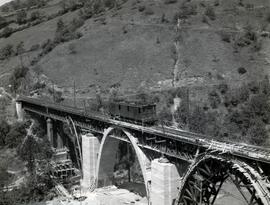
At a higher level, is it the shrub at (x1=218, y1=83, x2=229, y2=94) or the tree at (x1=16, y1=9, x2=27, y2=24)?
the tree at (x1=16, y1=9, x2=27, y2=24)

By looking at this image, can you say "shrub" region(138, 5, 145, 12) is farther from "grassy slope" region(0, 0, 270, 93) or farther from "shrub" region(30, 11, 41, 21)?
"shrub" region(30, 11, 41, 21)

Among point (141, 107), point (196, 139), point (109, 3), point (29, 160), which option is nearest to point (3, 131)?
point (29, 160)

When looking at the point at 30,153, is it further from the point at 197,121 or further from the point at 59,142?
the point at 197,121

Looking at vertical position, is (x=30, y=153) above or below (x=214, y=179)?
below

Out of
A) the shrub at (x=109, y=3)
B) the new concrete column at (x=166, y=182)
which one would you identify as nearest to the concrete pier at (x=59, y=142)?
the new concrete column at (x=166, y=182)

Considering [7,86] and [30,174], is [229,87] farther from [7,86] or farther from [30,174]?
[7,86]

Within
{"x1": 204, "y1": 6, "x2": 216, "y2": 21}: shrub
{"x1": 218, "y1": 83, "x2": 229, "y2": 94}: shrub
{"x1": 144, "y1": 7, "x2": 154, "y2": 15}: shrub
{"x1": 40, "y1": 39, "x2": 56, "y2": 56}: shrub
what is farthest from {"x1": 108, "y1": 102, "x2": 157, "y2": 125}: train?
{"x1": 40, "y1": 39, "x2": 56, "y2": 56}: shrub

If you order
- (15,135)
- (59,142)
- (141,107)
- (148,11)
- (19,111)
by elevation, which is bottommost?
(59,142)
